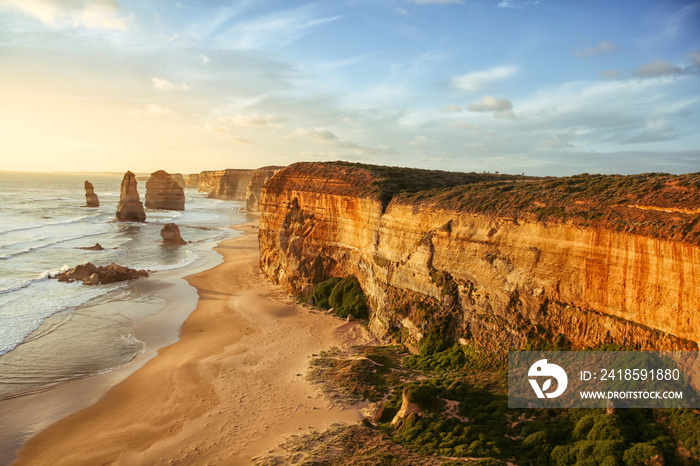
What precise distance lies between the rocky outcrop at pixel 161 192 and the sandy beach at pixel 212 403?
6419cm

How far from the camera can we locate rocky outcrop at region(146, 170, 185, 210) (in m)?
78.2

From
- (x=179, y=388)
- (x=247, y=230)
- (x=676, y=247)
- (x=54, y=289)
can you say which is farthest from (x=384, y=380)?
(x=247, y=230)

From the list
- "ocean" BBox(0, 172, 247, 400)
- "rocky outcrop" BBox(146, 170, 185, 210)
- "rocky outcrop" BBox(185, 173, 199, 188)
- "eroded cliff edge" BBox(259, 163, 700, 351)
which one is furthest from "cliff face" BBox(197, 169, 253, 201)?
"eroded cliff edge" BBox(259, 163, 700, 351)

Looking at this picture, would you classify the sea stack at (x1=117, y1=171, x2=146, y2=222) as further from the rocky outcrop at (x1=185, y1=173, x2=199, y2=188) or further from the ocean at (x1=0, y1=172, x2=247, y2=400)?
the rocky outcrop at (x1=185, y1=173, x2=199, y2=188)

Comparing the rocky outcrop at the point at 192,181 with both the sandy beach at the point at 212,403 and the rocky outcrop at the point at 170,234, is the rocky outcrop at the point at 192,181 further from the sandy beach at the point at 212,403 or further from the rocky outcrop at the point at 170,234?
the sandy beach at the point at 212,403

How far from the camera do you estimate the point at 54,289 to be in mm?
27031

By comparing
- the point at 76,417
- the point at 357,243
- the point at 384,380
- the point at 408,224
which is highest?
the point at 408,224

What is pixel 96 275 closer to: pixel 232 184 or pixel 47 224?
pixel 47 224

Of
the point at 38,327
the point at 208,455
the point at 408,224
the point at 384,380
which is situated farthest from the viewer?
the point at 38,327

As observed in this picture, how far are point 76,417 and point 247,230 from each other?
1869 inches

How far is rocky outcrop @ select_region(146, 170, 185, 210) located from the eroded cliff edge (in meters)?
66.1

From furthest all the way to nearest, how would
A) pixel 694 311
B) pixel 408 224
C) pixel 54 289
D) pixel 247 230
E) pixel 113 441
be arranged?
pixel 247 230
pixel 54 289
pixel 408 224
pixel 113 441
pixel 694 311

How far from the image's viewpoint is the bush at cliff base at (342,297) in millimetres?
21641

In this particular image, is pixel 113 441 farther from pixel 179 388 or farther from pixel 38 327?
pixel 38 327
